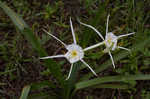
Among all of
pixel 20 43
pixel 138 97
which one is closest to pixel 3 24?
pixel 20 43

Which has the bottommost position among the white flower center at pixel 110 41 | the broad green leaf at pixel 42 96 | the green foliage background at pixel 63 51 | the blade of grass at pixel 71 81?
the broad green leaf at pixel 42 96

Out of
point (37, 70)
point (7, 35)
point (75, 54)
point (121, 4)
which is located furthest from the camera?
point (121, 4)

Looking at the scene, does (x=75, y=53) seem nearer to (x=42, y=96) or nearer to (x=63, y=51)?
(x=42, y=96)

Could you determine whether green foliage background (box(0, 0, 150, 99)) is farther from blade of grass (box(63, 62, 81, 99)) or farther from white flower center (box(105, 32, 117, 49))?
white flower center (box(105, 32, 117, 49))

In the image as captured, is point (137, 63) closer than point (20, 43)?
Yes

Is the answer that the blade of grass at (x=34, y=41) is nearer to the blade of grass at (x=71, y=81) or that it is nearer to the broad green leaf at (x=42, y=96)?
the blade of grass at (x=71, y=81)

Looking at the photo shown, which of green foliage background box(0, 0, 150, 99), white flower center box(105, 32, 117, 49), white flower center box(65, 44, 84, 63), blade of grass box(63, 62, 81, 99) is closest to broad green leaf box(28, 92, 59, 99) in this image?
green foliage background box(0, 0, 150, 99)

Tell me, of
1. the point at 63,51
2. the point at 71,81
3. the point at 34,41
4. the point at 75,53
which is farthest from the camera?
the point at 63,51

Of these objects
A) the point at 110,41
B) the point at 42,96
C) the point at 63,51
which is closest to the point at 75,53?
the point at 110,41

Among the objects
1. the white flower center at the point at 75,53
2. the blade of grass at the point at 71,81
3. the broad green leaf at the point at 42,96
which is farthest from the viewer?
the broad green leaf at the point at 42,96

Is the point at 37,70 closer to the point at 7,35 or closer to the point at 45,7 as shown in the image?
the point at 7,35

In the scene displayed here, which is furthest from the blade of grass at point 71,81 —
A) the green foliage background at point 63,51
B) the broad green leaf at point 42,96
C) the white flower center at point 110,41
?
the white flower center at point 110,41
